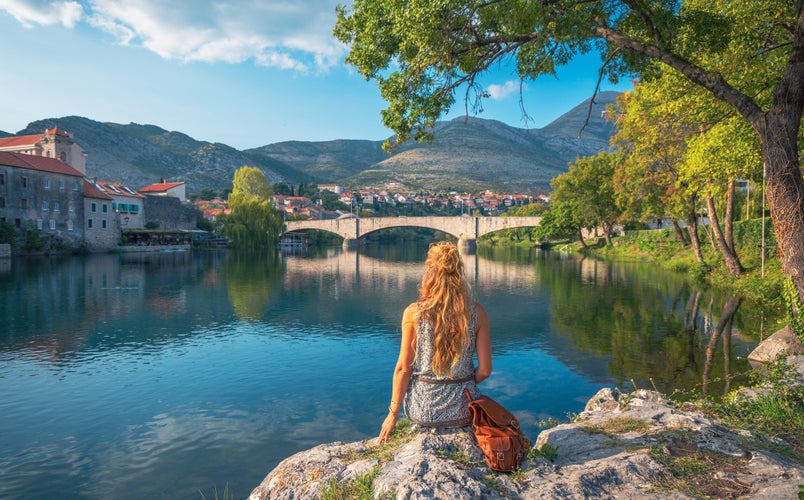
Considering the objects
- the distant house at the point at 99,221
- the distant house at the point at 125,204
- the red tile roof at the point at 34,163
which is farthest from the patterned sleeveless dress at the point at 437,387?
the distant house at the point at 125,204

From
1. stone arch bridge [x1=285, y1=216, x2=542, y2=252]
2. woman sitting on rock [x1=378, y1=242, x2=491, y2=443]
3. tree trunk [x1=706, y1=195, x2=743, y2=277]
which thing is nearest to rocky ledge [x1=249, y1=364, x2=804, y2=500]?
woman sitting on rock [x1=378, y1=242, x2=491, y2=443]

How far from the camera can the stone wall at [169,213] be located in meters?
63.8

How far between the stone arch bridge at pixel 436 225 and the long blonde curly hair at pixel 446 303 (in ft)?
207

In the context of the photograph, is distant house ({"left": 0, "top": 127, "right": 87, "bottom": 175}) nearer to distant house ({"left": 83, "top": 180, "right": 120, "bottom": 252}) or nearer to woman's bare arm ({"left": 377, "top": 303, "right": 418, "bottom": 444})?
distant house ({"left": 83, "top": 180, "right": 120, "bottom": 252})

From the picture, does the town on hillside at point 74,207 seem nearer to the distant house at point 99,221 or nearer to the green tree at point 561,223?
the distant house at point 99,221

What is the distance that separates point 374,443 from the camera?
4441 millimetres

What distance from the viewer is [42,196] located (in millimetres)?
44375

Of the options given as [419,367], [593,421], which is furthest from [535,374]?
[419,367]

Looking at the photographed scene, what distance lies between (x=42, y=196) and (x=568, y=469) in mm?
52746

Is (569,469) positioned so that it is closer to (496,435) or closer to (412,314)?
(496,435)

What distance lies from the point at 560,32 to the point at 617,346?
887cm

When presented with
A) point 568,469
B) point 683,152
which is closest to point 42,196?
point 683,152

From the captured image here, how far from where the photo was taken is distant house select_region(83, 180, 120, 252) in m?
49.2

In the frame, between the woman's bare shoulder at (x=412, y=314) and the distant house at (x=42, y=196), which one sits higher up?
the distant house at (x=42, y=196)
